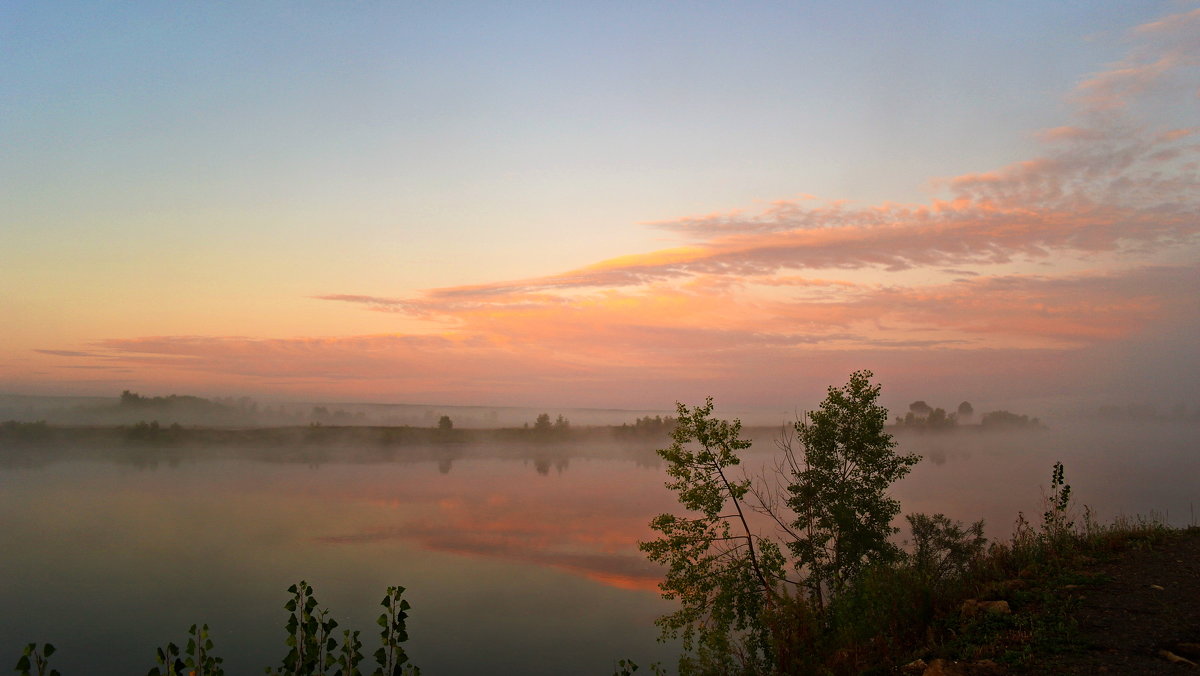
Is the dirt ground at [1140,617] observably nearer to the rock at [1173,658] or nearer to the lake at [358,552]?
Result: the rock at [1173,658]

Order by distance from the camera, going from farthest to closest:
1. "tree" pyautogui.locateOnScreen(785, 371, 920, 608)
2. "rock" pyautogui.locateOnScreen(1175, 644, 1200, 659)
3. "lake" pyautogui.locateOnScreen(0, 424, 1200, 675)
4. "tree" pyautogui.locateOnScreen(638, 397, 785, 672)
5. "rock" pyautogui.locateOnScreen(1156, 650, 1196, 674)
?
"lake" pyautogui.locateOnScreen(0, 424, 1200, 675) < "tree" pyautogui.locateOnScreen(785, 371, 920, 608) < "tree" pyautogui.locateOnScreen(638, 397, 785, 672) < "rock" pyautogui.locateOnScreen(1175, 644, 1200, 659) < "rock" pyautogui.locateOnScreen(1156, 650, 1196, 674)

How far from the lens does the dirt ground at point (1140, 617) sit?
9.16 m

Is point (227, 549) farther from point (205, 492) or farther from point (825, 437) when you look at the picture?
point (825, 437)

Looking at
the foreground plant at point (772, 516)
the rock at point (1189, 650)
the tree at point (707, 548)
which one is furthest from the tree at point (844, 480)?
the rock at point (1189, 650)

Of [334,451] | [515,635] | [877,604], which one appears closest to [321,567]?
[515,635]

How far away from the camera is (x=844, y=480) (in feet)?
88.2

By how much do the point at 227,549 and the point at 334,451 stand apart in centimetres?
11355

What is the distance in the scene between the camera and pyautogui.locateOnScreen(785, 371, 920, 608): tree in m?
25.9

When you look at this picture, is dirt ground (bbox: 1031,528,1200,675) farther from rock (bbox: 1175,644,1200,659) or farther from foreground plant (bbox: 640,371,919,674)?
foreground plant (bbox: 640,371,919,674)

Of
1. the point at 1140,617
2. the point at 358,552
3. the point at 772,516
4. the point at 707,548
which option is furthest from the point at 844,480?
the point at 358,552

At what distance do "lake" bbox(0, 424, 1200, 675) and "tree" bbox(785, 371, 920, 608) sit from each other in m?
7.63

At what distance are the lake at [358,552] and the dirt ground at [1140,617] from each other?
8.57 meters

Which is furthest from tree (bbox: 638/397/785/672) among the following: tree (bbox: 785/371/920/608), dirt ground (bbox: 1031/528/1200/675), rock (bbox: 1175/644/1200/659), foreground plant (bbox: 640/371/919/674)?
rock (bbox: 1175/644/1200/659)

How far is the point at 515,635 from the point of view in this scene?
39.3 metres
